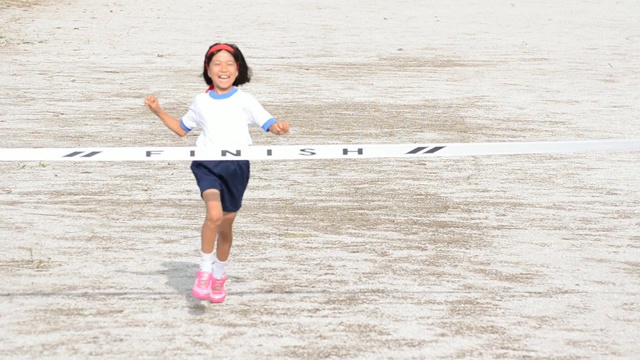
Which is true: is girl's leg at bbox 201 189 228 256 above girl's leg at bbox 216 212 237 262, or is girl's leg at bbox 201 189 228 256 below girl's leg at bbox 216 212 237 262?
above

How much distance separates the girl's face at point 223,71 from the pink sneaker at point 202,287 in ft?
3.67

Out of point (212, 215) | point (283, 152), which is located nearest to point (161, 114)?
point (212, 215)

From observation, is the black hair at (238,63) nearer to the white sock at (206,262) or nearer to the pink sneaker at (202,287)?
the white sock at (206,262)

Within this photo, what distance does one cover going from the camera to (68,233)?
998 cm

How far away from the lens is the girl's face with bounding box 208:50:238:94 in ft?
25.1

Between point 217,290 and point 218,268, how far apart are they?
14 cm

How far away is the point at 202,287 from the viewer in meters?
7.72

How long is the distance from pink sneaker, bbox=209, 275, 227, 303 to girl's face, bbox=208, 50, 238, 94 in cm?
118

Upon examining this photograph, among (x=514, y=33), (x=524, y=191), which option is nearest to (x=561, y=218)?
(x=524, y=191)

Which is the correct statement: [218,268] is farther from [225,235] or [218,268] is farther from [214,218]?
[214,218]

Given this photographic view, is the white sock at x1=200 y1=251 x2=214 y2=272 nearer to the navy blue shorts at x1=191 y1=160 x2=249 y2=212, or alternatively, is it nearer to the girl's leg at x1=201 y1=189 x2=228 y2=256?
the girl's leg at x1=201 y1=189 x2=228 y2=256

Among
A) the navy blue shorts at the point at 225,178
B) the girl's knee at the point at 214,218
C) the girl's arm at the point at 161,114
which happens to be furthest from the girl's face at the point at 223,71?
the girl's knee at the point at 214,218

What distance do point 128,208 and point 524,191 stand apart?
3715 mm

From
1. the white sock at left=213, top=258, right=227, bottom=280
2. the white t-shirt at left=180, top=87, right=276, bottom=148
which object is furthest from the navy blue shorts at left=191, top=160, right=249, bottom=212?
the white sock at left=213, top=258, right=227, bottom=280
